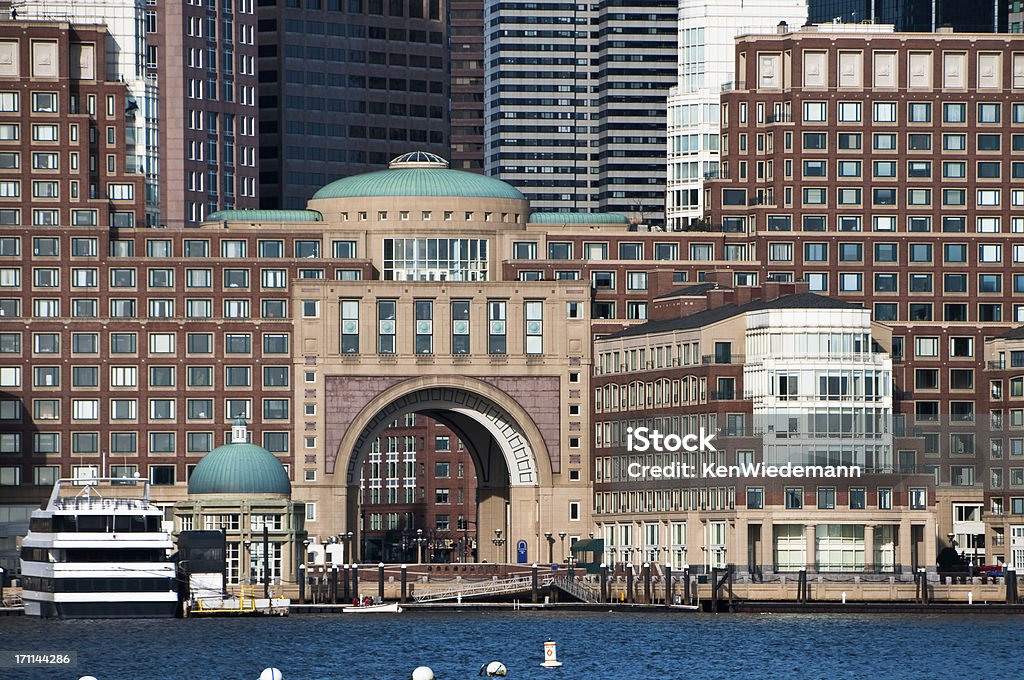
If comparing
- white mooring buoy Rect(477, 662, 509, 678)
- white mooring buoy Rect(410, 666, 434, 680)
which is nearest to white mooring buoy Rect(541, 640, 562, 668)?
white mooring buoy Rect(477, 662, 509, 678)

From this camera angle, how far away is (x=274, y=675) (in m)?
174

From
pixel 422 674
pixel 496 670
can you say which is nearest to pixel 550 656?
pixel 496 670

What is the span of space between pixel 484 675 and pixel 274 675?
74.8 feet

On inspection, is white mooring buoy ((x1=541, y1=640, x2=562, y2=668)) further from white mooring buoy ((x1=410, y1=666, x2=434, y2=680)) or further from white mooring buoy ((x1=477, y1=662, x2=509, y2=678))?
white mooring buoy ((x1=410, y1=666, x2=434, y2=680))

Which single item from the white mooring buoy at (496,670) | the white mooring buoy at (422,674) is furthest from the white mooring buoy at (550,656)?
the white mooring buoy at (422,674)

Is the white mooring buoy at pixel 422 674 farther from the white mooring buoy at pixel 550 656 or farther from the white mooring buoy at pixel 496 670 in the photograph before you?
the white mooring buoy at pixel 550 656

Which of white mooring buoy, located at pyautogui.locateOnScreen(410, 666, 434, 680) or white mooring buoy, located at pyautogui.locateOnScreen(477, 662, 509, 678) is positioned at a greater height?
white mooring buoy, located at pyautogui.locateOnScreen(410, 666, 434, 680)

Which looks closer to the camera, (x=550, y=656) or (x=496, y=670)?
(x=496, y=670)

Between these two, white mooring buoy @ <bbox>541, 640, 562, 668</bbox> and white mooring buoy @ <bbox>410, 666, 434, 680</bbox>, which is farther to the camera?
white mooring buoy @ <bbox>541, 640, 562, 668</bbox>

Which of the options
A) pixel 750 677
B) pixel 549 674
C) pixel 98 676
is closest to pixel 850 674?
pixel 750 677

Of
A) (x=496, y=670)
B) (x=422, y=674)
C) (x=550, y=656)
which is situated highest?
(x=422, y=674)

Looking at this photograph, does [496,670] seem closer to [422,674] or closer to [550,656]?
[550,656]

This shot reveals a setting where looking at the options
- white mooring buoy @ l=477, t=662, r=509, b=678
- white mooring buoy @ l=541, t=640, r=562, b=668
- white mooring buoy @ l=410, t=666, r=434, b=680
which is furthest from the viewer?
white mooring buoy @ l=541, t=640, r=562, b=668

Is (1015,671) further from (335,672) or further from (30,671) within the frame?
(30,671)
